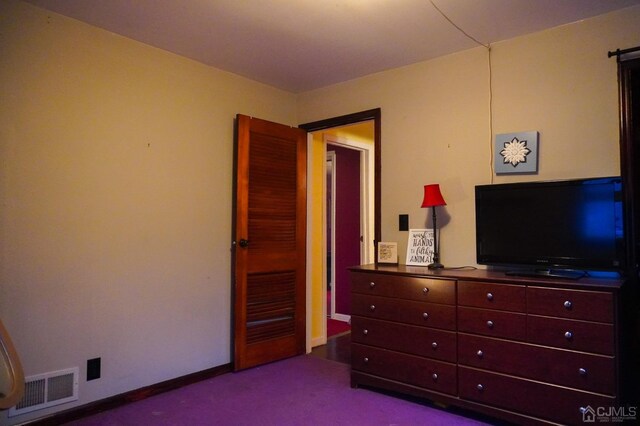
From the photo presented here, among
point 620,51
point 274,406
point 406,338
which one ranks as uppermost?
point 620,51

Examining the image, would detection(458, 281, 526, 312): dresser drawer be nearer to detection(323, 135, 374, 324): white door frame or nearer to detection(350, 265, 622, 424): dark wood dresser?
detection(350, 265, 622, 424): dark wood dresser

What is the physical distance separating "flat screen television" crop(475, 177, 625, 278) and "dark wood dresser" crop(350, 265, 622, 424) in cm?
14

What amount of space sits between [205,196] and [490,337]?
224 cm

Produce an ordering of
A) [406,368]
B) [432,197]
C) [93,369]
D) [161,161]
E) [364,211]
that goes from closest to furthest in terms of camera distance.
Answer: [93,369] < [406,368] < [432,197] < [161,161] < [364,211]

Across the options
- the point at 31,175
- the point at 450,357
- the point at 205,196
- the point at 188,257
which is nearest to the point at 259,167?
the point at 205,196

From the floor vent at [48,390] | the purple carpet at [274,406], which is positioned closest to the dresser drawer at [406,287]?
the purple carpet at [274,406]

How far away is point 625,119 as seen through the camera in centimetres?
226

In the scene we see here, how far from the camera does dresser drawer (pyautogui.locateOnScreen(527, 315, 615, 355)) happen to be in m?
1.93

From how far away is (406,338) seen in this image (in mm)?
2582

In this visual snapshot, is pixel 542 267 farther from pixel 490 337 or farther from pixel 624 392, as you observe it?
pixel 624 392

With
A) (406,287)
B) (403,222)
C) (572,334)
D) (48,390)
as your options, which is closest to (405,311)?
(406,287)

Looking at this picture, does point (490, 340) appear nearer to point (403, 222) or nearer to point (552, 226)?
point (552, 226)

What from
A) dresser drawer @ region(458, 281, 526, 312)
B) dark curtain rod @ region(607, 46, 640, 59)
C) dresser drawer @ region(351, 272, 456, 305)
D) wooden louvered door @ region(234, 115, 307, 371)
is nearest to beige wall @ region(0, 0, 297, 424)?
wooden louvered door @ region(234, 115, 307, 371)

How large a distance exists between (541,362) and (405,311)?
0.81 metres
